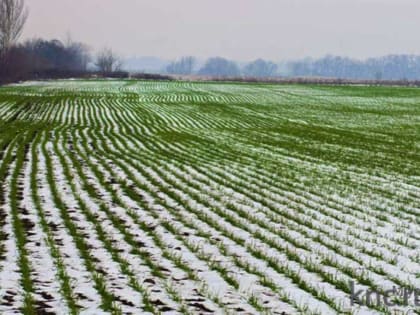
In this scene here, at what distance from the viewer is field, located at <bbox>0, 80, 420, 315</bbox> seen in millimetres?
6668

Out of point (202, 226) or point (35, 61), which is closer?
point (202, 226)

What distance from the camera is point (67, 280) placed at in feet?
23.2

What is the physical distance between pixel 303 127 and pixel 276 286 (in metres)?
26.5

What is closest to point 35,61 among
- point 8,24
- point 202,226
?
point 8,24

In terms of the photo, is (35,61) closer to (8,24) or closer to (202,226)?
(8,24)

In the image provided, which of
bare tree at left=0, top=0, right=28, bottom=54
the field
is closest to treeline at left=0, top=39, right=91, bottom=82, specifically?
bare tree at left=0, top=0, right=28, bottom=54

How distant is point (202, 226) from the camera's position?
9.88 m

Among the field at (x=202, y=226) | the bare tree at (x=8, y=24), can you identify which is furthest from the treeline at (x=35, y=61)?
the field at (x=202, y=226)

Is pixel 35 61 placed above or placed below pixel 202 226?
above

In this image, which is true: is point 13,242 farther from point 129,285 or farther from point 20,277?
point 129,285

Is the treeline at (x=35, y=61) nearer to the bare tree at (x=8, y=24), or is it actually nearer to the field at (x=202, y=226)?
the bare tree at (x=8, y=24)

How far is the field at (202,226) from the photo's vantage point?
6.67m

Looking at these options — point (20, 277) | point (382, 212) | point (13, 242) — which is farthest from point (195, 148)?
point (20, 277)

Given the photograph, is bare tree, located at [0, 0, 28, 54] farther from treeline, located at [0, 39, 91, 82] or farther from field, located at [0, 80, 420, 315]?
field, located at [0, 80, 420, 315]
